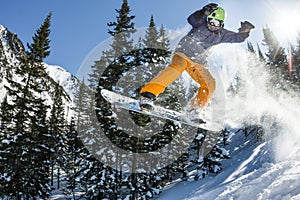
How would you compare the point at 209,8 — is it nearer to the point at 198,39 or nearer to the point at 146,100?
the point at 198,39

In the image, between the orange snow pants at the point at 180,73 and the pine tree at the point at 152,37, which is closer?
the orange snow pants at the point at 180,73

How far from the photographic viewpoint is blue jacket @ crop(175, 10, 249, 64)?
673 centimetres

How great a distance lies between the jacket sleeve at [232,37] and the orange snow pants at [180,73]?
94 cm

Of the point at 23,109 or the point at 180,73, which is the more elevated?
the point at 23,109

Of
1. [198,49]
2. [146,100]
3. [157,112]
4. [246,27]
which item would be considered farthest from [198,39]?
[157,112]

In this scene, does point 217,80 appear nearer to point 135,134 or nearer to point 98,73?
point 135,134

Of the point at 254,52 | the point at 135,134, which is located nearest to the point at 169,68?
Answer: the point at 135,134

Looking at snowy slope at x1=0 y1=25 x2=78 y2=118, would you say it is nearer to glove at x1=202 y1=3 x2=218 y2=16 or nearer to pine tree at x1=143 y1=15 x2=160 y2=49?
pine tree at x1=143 y1=15 x2=160 y2=49

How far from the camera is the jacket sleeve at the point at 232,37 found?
23.7ft

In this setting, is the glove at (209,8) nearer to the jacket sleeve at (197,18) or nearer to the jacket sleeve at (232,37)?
the jacket sleeve at (197,18)

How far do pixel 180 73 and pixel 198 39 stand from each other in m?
0.94

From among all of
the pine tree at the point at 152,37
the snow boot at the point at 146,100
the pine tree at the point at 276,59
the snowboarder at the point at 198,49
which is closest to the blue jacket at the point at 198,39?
the snowboarder at the point at 198,49

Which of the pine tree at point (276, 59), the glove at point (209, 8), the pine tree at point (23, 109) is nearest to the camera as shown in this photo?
the glove at point (209, 8)

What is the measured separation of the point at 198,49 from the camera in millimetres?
6891
